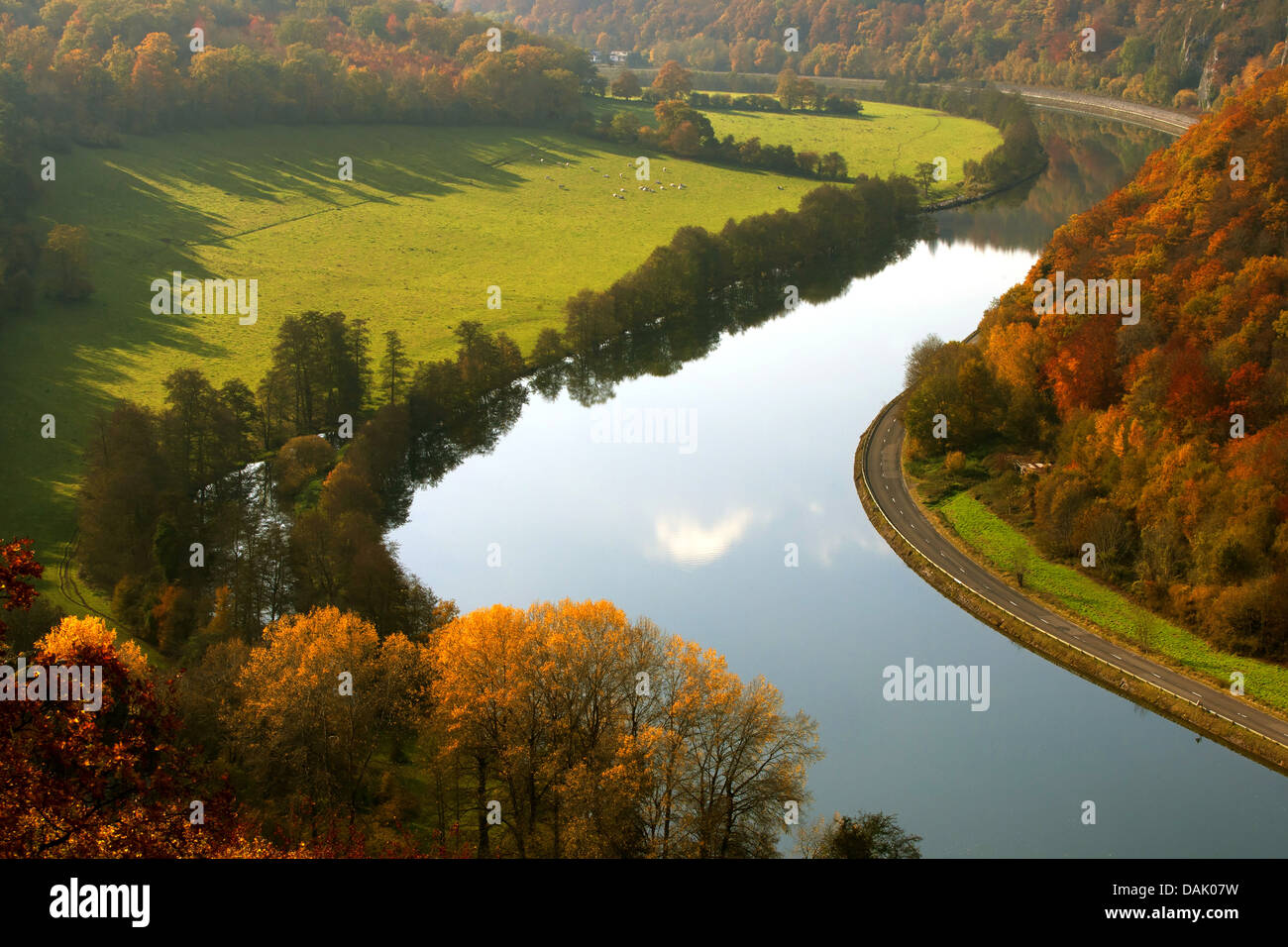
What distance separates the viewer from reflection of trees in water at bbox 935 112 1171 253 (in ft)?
283

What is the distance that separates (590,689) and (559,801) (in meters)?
2.58

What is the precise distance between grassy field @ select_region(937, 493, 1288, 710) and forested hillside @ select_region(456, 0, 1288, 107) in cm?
7737

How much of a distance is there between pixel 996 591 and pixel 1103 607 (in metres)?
3.35

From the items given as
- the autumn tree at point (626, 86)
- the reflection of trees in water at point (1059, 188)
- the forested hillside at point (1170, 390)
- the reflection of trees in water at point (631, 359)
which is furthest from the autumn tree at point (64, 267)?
the autumn tree at point (626, 86)

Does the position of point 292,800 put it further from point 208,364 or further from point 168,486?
point 208,364

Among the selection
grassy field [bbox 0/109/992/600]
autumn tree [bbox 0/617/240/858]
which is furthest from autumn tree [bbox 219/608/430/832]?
grassy field [bbox 0/109/992/600]

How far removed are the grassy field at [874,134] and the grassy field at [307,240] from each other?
1206 centimetres

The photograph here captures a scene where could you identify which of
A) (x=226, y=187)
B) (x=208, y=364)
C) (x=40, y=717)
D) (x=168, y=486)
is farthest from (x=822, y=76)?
(x=40, y=717)

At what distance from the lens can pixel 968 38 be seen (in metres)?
148

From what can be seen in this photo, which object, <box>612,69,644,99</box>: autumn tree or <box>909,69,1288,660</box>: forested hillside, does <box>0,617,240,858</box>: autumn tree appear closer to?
<box>909,69,1288,660</box>: forested hillside

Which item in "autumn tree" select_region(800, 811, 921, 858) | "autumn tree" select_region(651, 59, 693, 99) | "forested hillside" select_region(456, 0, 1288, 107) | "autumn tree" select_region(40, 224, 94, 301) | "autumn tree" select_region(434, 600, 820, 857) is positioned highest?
"forested hillside" select_region(456, 0, 1288, 107)

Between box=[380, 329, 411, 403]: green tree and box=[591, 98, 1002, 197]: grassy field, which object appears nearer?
box=[380, 329, 411, 403]: green tree

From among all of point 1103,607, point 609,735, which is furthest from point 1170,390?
point 609,735

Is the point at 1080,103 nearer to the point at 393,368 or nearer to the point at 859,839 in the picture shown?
the point at 393,368
